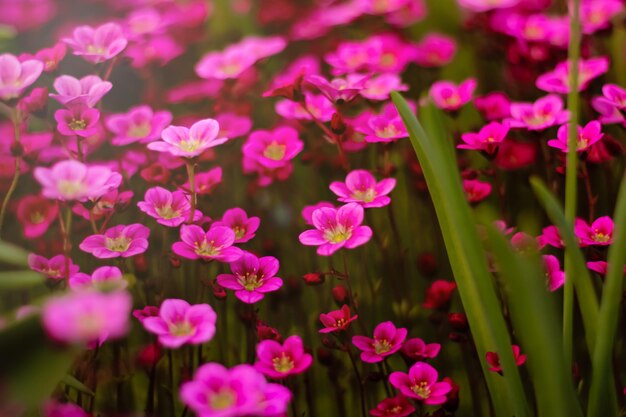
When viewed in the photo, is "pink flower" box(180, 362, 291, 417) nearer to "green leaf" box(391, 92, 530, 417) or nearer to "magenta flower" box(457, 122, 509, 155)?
"green leaf" box(391, 92, 530, 417)

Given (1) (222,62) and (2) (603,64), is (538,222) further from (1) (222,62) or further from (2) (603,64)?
(1) (222,62)

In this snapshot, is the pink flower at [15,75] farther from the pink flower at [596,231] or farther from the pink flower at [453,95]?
the pink flower at [596,231]

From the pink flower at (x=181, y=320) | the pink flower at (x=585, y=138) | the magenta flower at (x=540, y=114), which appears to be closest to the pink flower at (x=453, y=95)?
the magenta flower at (x=540, y=114)

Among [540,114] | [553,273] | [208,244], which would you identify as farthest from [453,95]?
[208,244]

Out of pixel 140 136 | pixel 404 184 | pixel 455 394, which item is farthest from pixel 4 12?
pixel 455 394

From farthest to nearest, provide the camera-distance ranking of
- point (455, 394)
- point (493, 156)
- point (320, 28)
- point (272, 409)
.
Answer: point (320, 28) → point (493, 156) → point (455, 394) → point (272, 409)
